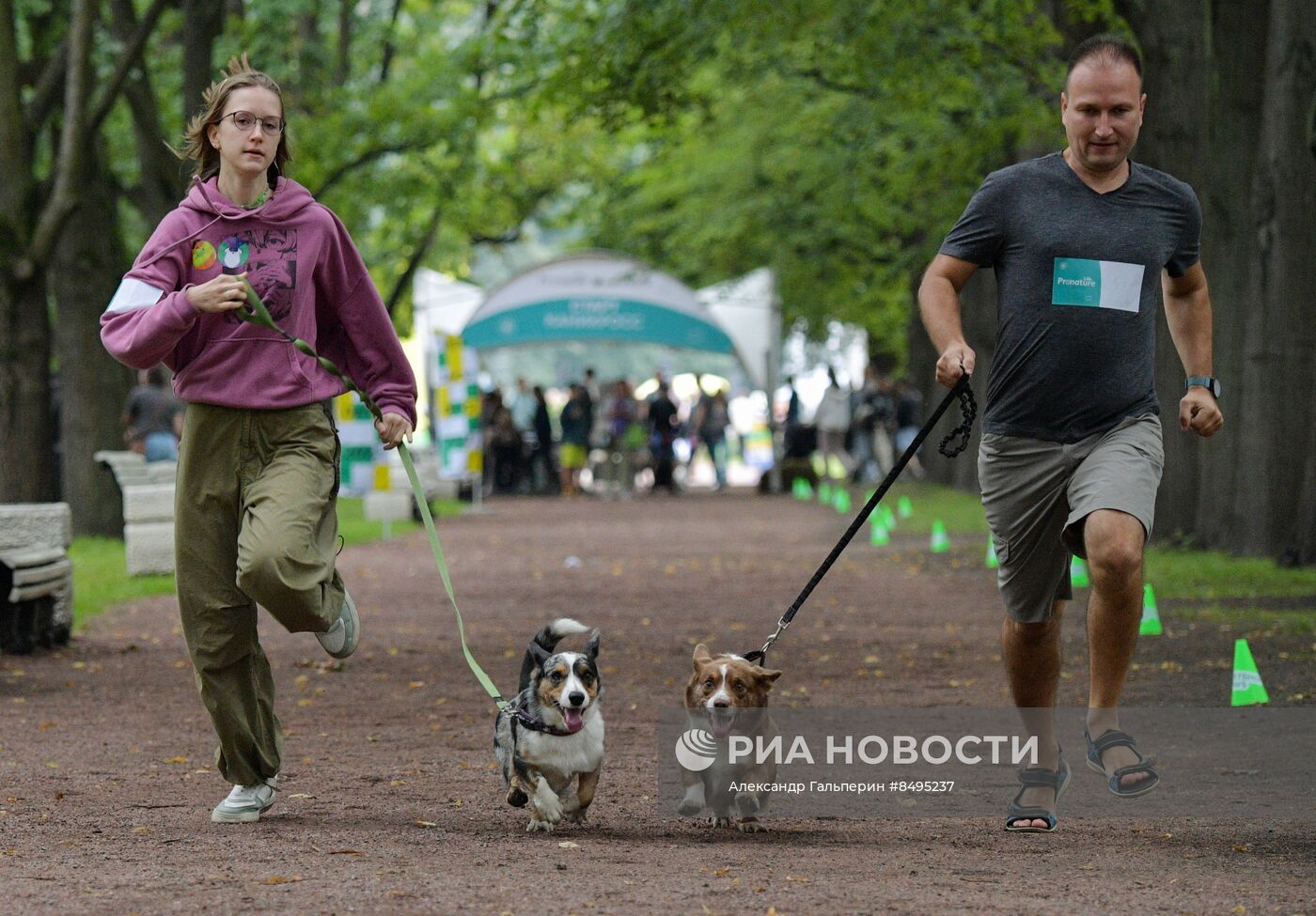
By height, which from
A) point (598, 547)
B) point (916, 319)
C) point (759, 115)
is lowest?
point (598, 547)

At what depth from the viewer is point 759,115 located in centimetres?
3262

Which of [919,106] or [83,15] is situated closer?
[83,15]

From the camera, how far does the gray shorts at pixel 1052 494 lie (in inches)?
234

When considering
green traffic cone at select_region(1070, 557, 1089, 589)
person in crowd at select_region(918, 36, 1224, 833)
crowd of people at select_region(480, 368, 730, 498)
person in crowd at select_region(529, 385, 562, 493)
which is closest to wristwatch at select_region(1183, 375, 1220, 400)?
person in crowd at select_region(918, 36, 1224, 833)

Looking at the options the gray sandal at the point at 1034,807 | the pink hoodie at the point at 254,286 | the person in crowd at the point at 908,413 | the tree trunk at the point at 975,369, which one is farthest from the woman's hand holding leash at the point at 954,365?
the person in crowd at the point at 908,413

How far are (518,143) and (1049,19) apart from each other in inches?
1146

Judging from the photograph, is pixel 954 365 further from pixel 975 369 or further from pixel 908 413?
pixel 908 413

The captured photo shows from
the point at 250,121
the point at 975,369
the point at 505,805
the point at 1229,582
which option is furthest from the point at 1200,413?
the point at 975,369

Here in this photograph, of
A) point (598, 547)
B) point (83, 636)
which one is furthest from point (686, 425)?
point (83, 636)

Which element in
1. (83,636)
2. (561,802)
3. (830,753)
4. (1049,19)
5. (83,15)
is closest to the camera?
(561,802)

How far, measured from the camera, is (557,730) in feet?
20.4

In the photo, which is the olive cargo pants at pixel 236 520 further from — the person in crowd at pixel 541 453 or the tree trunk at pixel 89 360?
the person in crowd at pixel 541 453

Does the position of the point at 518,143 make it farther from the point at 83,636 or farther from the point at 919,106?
the point at 83,636

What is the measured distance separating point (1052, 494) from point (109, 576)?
13457 mm
